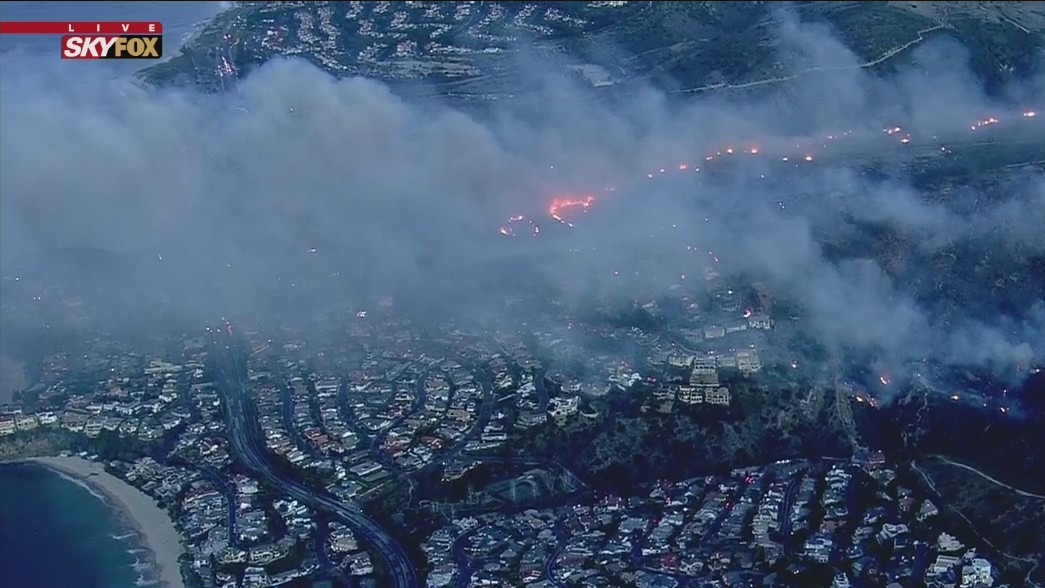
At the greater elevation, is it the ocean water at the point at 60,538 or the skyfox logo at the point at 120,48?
the skyfox logo at the point at 120,48

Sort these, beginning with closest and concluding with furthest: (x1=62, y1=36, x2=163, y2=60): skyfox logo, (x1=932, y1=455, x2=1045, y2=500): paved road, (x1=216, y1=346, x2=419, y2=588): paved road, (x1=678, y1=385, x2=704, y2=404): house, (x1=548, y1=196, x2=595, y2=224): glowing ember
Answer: (x1=216, y1=346, x2=419, y2=588): paved road < (x1=932, y1=455, x2=1045, y2=500): paved road < (x1=62, y1=36, x2=163, y2=60): skyfox logo < (x1=678, y1=385, x2=704, y2=404): house < (x1=548, y1=196, x2=595, y2=224): glowing ember

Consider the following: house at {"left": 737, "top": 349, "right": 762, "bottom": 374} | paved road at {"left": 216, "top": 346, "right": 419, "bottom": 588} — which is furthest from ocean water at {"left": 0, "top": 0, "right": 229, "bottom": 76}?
house at {"left": 737, "top": 349, "right": 762, "bottom": 374}

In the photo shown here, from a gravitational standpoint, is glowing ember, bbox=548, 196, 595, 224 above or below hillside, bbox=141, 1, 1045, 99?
below

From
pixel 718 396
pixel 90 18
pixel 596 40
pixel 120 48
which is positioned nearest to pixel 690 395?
pixel 718 396

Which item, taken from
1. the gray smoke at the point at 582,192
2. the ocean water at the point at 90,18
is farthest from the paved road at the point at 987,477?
the ocean water at the point at 90,18

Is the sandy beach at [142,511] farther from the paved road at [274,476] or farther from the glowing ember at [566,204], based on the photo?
the glowing ember at [566,204]

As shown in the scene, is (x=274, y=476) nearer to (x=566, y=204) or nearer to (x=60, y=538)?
(x=60, y=538)

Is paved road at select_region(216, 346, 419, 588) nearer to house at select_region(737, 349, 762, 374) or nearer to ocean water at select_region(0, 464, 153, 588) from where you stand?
ocean water at select_region(0, 464, 153, 588)
